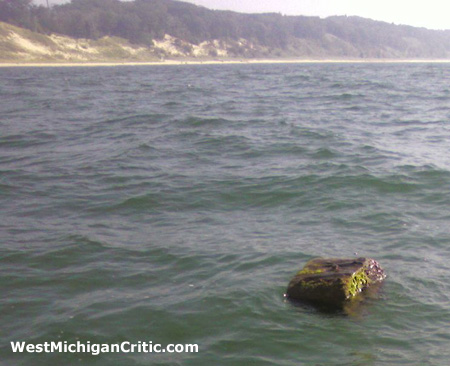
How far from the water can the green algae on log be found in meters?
0.17

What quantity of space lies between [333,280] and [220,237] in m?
2.38

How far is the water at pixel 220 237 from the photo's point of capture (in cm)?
493

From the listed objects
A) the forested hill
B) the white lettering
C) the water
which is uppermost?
the forested hill

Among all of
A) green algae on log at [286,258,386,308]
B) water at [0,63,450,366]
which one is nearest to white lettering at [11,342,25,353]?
water at [0,63,450,366]

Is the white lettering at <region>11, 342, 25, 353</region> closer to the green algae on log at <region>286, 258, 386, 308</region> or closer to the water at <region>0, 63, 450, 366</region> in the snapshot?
the water at <region>0, 63, 450, 366</region>

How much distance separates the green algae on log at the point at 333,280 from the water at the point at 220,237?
0.17 meters

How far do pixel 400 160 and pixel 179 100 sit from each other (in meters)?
15.5

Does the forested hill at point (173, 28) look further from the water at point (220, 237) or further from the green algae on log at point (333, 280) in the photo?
the green algae on log at point (333, 280)

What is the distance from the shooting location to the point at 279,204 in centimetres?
901

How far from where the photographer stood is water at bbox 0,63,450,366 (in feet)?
16.2

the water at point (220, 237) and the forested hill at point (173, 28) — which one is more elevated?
the forested hill at point (173, 28)

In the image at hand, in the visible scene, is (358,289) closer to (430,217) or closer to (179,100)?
(430,217)

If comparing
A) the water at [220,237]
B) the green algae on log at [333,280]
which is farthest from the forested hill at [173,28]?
the green algae on log at [333,280]

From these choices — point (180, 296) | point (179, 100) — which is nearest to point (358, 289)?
point (180, 296)
